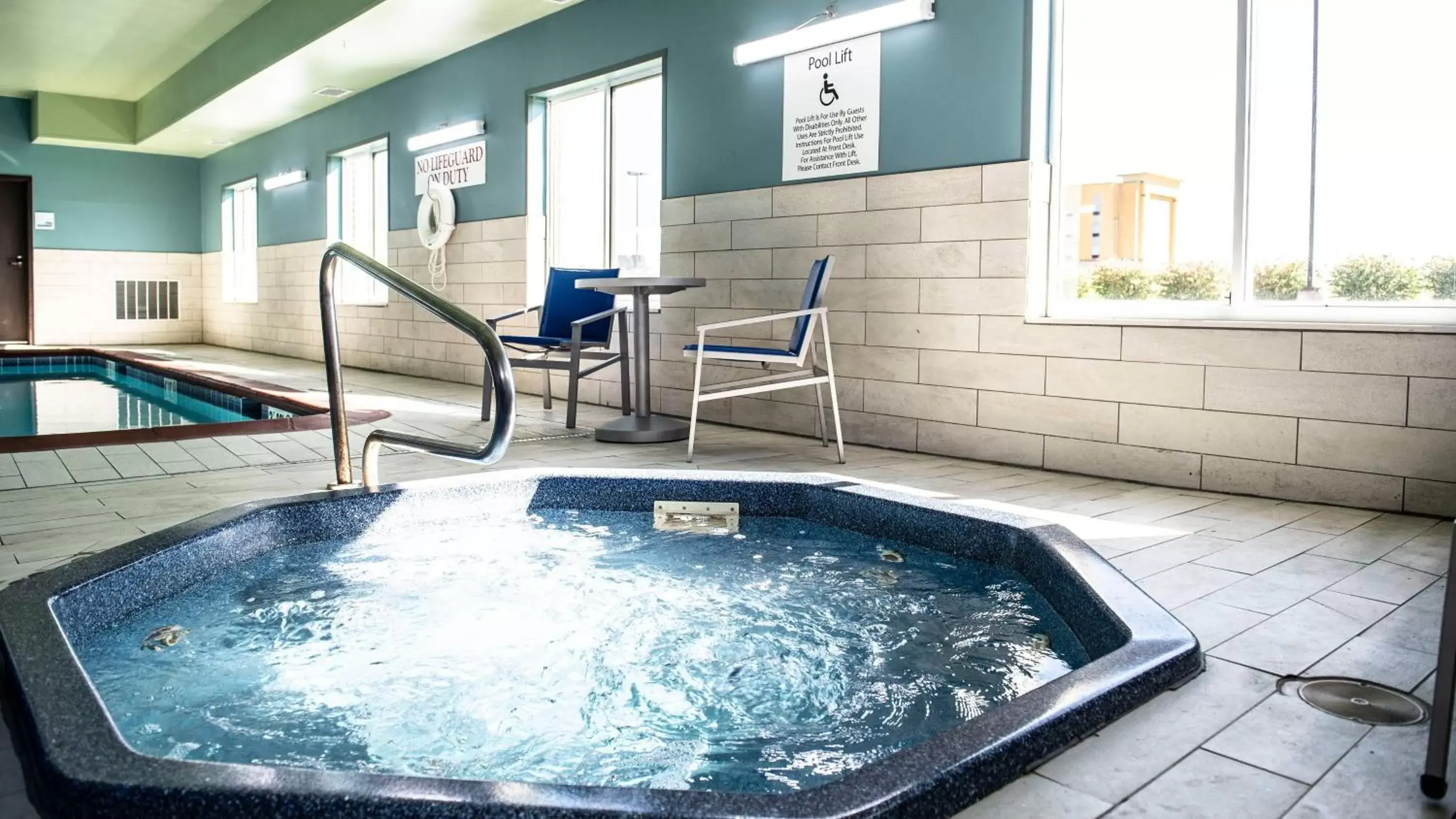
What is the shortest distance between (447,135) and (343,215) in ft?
9.47

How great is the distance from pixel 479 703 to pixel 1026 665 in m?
1.09

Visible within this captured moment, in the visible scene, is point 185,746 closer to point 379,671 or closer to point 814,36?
point 379,671

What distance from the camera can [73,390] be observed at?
8023 millimetres

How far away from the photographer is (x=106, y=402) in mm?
7008

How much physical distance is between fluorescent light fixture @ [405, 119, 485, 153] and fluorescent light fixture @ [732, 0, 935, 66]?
291 centimetres

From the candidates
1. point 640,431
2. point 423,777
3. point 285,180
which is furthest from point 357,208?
point 423,777

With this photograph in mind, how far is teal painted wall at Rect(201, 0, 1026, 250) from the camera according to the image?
13.5ft

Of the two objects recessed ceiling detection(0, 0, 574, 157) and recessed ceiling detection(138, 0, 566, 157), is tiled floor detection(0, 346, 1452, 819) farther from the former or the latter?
recessed ceiling detection(0, 0, 574, 157)

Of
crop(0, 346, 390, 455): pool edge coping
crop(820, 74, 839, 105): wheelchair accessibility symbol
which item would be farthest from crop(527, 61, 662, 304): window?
crop(0, 346, 390, 455): pool edge coping

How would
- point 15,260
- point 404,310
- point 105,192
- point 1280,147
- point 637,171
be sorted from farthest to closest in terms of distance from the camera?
point 105,192 < point 15,260 < point 404,310 < point 637,171 < point 1280,147

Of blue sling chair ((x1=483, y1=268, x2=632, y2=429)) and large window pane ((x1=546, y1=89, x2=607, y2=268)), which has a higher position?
large window pane ((x1=546, y1=89, x2=607, y2=268))

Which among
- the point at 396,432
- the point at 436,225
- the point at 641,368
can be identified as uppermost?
the point at 436,225

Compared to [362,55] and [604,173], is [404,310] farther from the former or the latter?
[604,173]

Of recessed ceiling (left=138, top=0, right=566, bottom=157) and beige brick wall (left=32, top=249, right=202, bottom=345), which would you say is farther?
beige brick wall (left=32, top=249, right=202, bottom=345)
